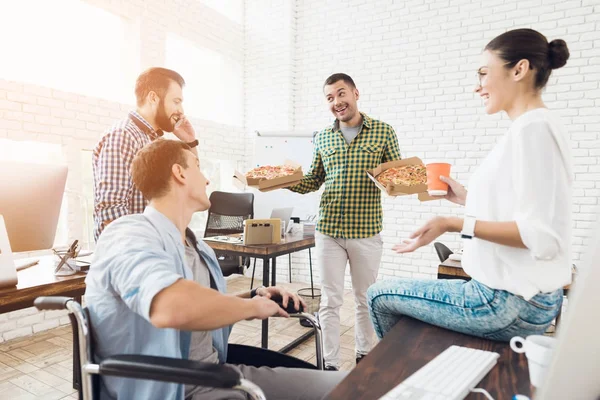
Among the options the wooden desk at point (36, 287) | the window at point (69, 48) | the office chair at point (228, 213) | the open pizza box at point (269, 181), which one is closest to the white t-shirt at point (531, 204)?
the open pizza box at point (269, 181)

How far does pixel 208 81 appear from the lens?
16.3 ft

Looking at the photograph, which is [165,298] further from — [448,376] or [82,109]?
[82,109]

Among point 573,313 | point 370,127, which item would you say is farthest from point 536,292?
point 370,127

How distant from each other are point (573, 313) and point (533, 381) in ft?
1.91

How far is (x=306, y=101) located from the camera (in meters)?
5.05

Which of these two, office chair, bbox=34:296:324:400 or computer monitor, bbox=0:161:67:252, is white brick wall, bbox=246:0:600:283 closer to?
computer monitor, bbox=0:161:67:252

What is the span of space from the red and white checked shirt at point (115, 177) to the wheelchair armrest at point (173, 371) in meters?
1.11

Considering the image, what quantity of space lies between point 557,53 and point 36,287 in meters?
1.86

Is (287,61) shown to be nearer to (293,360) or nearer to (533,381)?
(293,360)

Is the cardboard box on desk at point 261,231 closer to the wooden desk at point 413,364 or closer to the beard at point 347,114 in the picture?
the beard at point 347,114

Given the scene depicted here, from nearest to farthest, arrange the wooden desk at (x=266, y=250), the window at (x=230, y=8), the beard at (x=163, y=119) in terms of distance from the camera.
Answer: the beard at (x=163, y=119) → the wooden desk at (x=266, y=250) → the window at (x=230, y=8)

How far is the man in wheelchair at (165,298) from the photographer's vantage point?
89cm

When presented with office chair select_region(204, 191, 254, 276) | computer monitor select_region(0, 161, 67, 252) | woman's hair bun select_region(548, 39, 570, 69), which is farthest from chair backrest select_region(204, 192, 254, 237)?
woman's hair bun select_region(548, 39, 570, 69)

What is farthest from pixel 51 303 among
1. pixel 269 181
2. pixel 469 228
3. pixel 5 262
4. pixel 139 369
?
pixel 269 181
